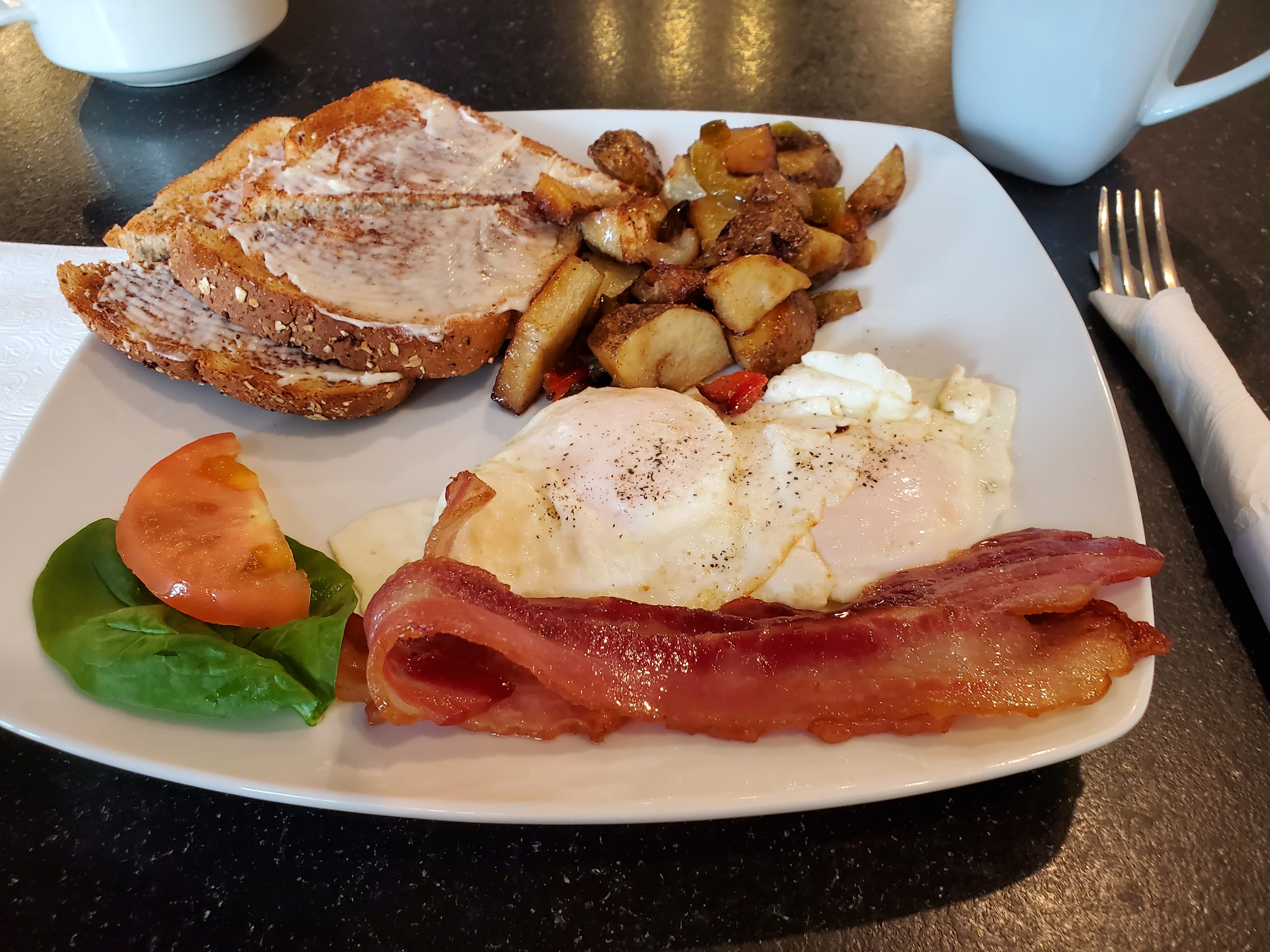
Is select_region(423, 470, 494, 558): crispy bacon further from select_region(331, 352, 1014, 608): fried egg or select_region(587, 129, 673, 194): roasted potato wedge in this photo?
select_region(587, 129, 673, 194): roasted potato wedge

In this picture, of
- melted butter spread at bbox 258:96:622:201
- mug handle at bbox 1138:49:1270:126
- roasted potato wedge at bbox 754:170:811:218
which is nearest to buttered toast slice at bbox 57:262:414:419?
melted butter spread at bbox 258:96:622:201

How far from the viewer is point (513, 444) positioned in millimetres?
1948

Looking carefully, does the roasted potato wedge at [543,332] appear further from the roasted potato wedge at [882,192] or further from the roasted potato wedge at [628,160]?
the roasted potato wedge at [882,192]

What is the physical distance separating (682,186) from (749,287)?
1.75 feet

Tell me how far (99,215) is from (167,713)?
2358mm

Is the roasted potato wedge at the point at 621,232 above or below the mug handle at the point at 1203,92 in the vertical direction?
below

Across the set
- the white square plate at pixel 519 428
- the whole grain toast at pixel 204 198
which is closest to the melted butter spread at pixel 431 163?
the whole grain toast at pixel 204 198

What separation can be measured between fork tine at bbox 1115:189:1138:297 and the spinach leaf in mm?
2342

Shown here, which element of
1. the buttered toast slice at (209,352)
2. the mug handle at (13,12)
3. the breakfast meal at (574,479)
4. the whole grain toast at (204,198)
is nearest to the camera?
the breakfast meal at (574,479)

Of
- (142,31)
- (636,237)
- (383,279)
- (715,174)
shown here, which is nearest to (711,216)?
(715,174)

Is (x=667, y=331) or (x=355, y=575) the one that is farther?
(x=667, y=331)

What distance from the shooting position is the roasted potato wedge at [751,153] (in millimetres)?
2396

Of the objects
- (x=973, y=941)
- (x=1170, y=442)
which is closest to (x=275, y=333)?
(x=973, y=941)

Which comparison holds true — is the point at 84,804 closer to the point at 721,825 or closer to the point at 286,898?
the point at 286,898
